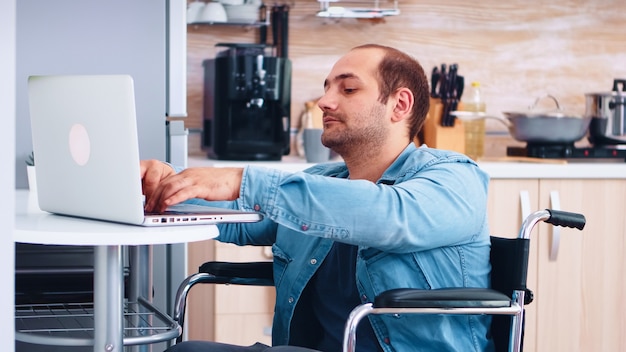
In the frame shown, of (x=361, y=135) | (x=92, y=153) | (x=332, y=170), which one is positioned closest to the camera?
(x=92, y=153)

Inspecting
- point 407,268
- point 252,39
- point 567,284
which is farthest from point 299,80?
point 407,268

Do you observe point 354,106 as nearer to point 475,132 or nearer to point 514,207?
point 514,207

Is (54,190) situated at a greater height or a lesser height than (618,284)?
greater

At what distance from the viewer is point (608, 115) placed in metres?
3.31

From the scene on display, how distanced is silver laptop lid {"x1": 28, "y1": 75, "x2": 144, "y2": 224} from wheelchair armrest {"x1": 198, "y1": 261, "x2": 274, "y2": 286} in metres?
0.39

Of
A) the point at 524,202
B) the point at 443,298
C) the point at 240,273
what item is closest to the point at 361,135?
the point at 240,273

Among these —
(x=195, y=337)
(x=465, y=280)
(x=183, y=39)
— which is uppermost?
(x=183, y=39)

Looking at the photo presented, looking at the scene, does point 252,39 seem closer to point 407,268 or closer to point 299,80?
point 299,80

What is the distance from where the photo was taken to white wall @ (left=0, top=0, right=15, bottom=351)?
116 cm

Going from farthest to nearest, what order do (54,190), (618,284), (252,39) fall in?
(252,39) → (618,284) → (54,190)

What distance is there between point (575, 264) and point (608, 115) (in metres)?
0.55

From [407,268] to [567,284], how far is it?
158 cm

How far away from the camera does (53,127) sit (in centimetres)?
157

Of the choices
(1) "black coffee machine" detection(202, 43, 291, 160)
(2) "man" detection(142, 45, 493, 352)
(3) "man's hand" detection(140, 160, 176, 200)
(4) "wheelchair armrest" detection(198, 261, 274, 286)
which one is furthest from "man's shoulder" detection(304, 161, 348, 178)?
(1) "black coffee machine" detection(202, 43, 291, 160)
